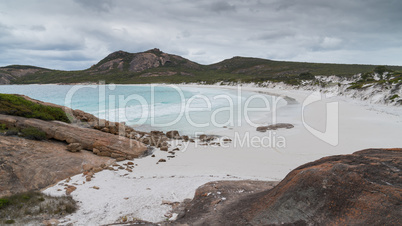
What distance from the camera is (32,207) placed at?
612 centimetres

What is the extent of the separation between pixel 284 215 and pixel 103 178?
7296 millimetres

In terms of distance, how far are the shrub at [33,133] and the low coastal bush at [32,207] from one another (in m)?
4.11

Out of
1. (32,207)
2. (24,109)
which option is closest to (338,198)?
(32,207)

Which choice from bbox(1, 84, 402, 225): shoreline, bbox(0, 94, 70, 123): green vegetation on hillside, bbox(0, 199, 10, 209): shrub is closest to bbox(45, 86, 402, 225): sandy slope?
bbox(1, 84, 402, 225): shoreline

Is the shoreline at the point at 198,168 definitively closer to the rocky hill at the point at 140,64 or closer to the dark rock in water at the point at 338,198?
the dark rock in water at the point at 338,198

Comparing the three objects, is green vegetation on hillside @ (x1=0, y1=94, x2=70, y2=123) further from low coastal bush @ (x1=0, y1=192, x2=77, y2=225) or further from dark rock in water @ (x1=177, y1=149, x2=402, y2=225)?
dark rock in water @ (x1=177, y1=149, x2=402, y2=225)

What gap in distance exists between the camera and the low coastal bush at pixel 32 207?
560cm

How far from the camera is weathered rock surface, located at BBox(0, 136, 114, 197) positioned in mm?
7465

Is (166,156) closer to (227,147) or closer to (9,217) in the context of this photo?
(227,147)

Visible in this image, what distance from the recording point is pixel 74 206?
6.58m

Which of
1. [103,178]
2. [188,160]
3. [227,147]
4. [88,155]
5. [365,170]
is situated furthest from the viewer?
[227,147]

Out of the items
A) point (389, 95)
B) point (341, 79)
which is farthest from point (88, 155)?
point (341, 79)

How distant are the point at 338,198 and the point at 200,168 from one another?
701 cm

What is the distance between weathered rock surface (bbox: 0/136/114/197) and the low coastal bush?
965 mm
